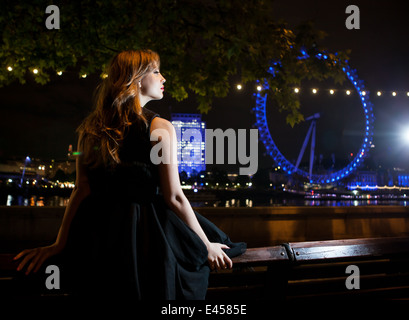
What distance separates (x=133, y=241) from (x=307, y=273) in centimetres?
155

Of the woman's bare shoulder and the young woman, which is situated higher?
the woman's bare shoulder

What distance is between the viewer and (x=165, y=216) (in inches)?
62.2

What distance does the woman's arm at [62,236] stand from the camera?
164 centimetres

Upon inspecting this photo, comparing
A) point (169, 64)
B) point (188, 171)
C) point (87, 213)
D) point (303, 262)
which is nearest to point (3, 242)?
point (169, 64)

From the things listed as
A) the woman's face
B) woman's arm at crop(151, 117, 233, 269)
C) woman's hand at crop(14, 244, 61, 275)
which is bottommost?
woman's hand at crop(14, 244, 61, 275)

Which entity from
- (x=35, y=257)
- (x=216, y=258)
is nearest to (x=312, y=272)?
(x=216, y=258)

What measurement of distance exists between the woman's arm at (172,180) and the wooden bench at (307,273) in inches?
16.7

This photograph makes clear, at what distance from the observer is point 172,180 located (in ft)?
5.20

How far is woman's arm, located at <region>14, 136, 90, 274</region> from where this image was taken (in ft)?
5.39

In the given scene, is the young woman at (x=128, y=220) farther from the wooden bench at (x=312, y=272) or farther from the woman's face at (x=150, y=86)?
the wooden bench at (x=312, y=272)

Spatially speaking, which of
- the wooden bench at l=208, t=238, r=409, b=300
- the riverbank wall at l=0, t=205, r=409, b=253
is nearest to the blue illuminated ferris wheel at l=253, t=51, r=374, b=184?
the riverbank wall at l=0, t=205, r=409, b=253

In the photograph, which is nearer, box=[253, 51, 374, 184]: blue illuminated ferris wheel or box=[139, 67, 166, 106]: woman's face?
box=[139, 67, 166, 106]: woman's face

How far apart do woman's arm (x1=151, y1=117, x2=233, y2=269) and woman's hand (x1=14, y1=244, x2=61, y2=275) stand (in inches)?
31.1

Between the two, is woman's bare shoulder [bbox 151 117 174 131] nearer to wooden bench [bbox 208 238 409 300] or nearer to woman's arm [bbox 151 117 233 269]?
woman's arm [bbox 151 117 233 269]
